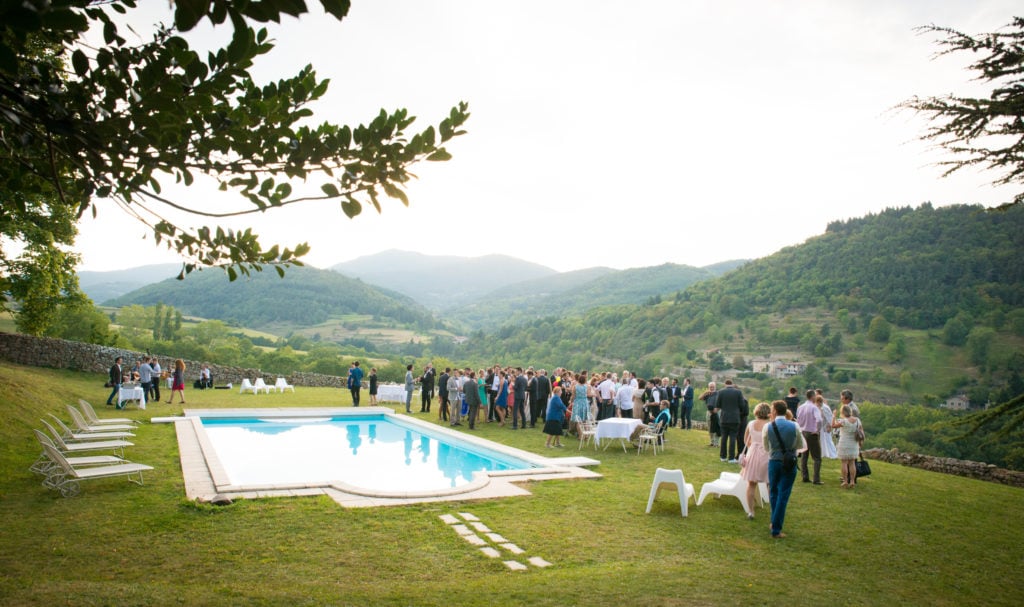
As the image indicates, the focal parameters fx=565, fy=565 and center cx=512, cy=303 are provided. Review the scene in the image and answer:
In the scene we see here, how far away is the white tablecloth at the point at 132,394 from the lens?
15.4m

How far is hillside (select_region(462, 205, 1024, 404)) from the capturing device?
43.4 metres

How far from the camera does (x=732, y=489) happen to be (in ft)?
24.1

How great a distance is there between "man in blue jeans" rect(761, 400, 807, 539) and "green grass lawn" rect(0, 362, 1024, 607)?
272 mm

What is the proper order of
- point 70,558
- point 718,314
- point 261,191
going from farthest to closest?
point 718,314 < point 70,558 < point 261,191

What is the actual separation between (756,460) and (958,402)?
43.6 m

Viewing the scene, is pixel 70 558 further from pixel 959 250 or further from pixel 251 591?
pixel 959 250

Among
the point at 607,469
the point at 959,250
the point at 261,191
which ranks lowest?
the point at 607,469

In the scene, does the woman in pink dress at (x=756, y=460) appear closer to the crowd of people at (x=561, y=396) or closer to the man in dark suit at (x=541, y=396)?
the crowd of people at (x=561, y=396)

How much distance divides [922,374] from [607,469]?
4597cm

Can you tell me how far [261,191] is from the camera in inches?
110

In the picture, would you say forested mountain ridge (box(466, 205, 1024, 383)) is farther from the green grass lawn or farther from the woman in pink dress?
the woman in pink dress

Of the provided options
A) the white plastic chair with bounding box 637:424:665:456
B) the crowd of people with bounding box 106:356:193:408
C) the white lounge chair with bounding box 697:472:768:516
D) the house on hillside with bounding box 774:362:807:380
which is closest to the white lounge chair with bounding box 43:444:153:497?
the white lounge chair with bounding box 697:472:768:516

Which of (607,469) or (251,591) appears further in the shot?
(607,469)

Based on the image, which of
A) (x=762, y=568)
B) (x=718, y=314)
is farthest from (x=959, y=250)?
(x=762, y=568)
